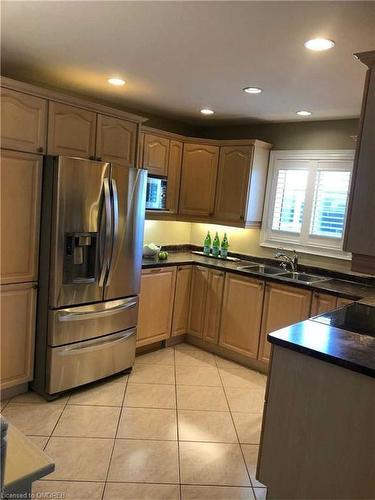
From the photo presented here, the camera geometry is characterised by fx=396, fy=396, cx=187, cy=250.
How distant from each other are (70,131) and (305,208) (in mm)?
2413

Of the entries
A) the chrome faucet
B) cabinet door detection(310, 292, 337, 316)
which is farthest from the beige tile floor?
the chrome faucet

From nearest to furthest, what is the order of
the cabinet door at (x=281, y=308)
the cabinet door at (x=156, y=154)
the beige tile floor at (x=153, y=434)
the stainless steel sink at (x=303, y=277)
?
the beige tile floor at (x=153, y=434) → the cabinet door at (x=281, y=308) → the stainless steel sink at (x=303, y=277) → the cabinet door at (x=156, y=154)

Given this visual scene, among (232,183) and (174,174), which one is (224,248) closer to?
(232,183)

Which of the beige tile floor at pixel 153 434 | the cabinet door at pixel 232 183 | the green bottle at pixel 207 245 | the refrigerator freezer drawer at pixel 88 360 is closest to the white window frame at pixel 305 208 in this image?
the cabinet door at pixel 232 183

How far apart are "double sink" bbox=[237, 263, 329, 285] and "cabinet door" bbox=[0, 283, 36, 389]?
2.00m

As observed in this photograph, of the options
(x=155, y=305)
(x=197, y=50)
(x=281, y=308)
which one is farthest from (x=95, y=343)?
(x=197, y=50)

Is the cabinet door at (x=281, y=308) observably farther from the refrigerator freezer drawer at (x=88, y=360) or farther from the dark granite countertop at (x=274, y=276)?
the refrigerator freezer drawer at (x=88, y=360)

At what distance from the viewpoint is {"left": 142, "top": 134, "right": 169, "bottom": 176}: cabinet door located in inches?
156

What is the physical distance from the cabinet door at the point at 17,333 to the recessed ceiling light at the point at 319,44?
2.38 meters

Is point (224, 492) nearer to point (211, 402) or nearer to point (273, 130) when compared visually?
point (211, 402)

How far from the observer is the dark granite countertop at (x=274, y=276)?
3242 millimetres

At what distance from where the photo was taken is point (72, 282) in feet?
9.62

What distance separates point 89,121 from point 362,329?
7.90 ft

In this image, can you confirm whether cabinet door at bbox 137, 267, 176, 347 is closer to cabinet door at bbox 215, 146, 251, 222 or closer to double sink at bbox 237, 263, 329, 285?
double sink at bbox 237, 263, 329, 285
